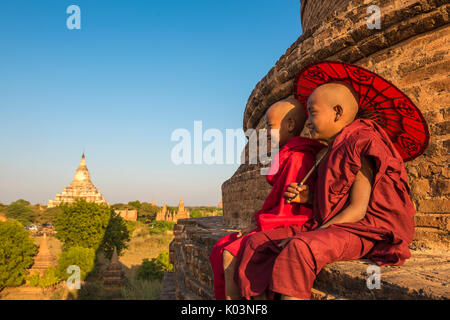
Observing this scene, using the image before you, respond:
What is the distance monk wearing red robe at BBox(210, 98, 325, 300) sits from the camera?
1873 millimetres

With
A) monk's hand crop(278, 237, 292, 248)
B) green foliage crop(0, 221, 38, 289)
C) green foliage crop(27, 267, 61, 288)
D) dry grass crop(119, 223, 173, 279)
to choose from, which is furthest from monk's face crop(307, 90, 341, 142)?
dry grass crop(119, 223, 173, 279)

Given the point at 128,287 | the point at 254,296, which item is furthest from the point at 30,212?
the point at 254,296

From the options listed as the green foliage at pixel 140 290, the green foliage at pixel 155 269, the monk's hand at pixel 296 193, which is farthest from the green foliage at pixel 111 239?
the monk's hand at pixel 296 193

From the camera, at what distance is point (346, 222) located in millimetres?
1713

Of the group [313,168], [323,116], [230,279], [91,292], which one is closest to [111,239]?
[91,292]

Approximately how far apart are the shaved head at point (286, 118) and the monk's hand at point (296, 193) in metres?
0.53

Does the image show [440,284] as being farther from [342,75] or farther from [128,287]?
[128,287]

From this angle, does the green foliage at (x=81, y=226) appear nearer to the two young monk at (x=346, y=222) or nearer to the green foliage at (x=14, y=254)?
the green foliage at (x=14, y=254)

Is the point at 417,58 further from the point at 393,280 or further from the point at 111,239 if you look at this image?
the point at 111,239

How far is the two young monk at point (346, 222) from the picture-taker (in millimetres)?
1541

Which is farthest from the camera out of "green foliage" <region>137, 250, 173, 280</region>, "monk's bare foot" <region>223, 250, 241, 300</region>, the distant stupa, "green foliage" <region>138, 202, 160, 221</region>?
"green foliage" <region>138, 202, 160, 221</region>

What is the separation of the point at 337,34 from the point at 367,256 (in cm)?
266

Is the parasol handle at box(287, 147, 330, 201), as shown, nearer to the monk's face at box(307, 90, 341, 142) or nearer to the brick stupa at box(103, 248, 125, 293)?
the monk's face at box(307, 90, 341, 142)

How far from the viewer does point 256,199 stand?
16.5 feet
